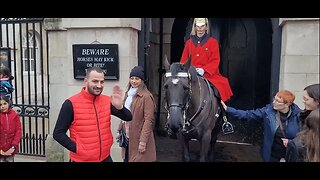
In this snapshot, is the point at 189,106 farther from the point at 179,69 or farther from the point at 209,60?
the point at 209,60

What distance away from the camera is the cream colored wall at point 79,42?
18.5 feet

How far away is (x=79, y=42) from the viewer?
582cm

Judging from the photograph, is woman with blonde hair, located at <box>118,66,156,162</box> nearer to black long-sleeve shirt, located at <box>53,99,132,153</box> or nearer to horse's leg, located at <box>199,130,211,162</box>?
horse's leg, located at <box>199,130,211,162</box>

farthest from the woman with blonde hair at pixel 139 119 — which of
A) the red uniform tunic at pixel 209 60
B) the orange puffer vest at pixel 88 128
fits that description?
the red uniform tunic at pixel 209 60

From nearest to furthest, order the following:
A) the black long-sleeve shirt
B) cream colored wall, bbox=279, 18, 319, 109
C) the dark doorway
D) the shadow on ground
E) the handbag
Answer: the black long-sleeve shirt, the handbag, cream colored wall, bbox=279, 18, 319, 109, the shadow on ground, the dark doorway

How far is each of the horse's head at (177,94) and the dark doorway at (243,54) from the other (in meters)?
3.58

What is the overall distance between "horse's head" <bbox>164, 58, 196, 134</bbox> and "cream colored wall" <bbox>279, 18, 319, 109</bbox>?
6.12 feet

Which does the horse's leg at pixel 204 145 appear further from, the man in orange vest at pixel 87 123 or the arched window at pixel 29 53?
the arched window at pixel 29 53

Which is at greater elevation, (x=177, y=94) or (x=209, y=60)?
(x=209, y=60)

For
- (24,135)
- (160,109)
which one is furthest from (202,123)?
(24,135)

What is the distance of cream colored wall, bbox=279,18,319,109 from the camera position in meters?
4.88

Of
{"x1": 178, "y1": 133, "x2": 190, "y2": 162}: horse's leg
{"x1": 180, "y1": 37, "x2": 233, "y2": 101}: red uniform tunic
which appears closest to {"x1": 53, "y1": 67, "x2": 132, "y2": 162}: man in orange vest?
{"x1": 178, "y1": 133, "x2": 190, "y2": 162}: horse's leg

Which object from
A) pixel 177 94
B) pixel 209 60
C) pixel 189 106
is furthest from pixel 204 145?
pixel 209 60

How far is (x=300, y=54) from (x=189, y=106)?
79.8 inches
